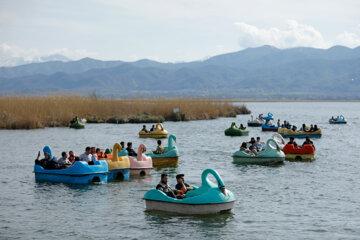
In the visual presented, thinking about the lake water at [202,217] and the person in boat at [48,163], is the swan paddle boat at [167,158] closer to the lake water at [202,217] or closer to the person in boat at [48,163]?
the lake water at [202,217]

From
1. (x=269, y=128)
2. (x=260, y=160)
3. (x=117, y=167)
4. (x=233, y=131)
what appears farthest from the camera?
(x=269, y=128)

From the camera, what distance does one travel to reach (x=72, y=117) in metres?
50.8

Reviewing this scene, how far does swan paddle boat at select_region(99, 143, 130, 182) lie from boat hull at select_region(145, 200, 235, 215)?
532cm

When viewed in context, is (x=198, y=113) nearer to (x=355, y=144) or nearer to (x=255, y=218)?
(x=355, y=144)

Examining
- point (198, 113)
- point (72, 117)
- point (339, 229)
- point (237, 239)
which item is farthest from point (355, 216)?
point (198, 113)

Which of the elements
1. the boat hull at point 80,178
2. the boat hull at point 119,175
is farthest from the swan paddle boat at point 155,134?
the boat hull at point 80,178

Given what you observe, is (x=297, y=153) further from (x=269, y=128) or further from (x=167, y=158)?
(x=269, y=128)

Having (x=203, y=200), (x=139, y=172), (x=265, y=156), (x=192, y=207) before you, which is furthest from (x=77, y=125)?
(x=203, y=200)

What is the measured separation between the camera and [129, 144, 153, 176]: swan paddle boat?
837 inches

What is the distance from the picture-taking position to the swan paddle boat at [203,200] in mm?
14289

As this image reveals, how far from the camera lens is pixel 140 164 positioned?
21.4 meters

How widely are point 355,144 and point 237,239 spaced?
26887 millimetres

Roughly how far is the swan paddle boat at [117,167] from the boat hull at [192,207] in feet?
17.5

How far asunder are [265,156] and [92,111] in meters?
35.4
